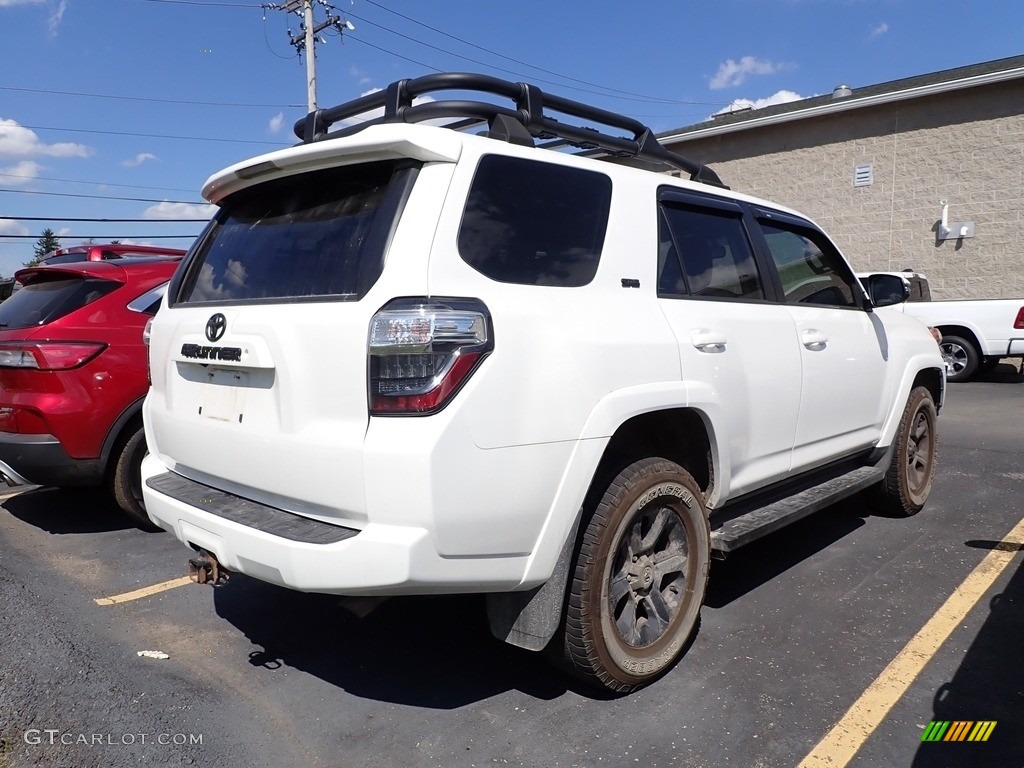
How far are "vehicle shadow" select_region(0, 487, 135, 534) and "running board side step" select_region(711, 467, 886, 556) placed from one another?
388 cm

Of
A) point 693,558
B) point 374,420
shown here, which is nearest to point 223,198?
point 374,420

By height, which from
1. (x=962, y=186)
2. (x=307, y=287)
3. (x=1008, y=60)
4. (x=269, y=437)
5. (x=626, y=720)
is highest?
(x=1008, y=60)

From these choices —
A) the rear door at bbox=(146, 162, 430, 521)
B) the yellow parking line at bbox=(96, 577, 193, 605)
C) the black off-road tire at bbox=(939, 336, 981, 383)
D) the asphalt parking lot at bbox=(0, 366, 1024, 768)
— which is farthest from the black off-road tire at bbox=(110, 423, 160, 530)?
the black off-road tire at bbox=(939, 336, 981, 383)

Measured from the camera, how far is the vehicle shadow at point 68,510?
16.6 ft

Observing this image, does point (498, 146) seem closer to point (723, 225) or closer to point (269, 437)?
point (269, 437)

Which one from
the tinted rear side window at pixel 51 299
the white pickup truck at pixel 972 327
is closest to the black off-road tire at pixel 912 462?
the tinted rear side window at pixel 51 299

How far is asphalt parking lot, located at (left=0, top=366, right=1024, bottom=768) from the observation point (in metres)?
2.55

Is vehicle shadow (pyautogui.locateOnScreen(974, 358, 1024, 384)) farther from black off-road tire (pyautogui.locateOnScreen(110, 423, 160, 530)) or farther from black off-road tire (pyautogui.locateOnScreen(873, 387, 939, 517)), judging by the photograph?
black off-road tire (pyautogui.locateOnScreen(110, 423, 160, 530))

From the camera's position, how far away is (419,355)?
223 centimetres

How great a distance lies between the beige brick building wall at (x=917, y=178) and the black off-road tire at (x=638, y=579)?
565 inches

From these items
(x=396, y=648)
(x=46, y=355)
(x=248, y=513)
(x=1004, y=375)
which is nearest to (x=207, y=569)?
(x=248, y=513)

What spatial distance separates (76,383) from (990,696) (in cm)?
474

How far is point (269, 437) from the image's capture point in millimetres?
2500

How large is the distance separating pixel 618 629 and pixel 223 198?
2340 millimetres
